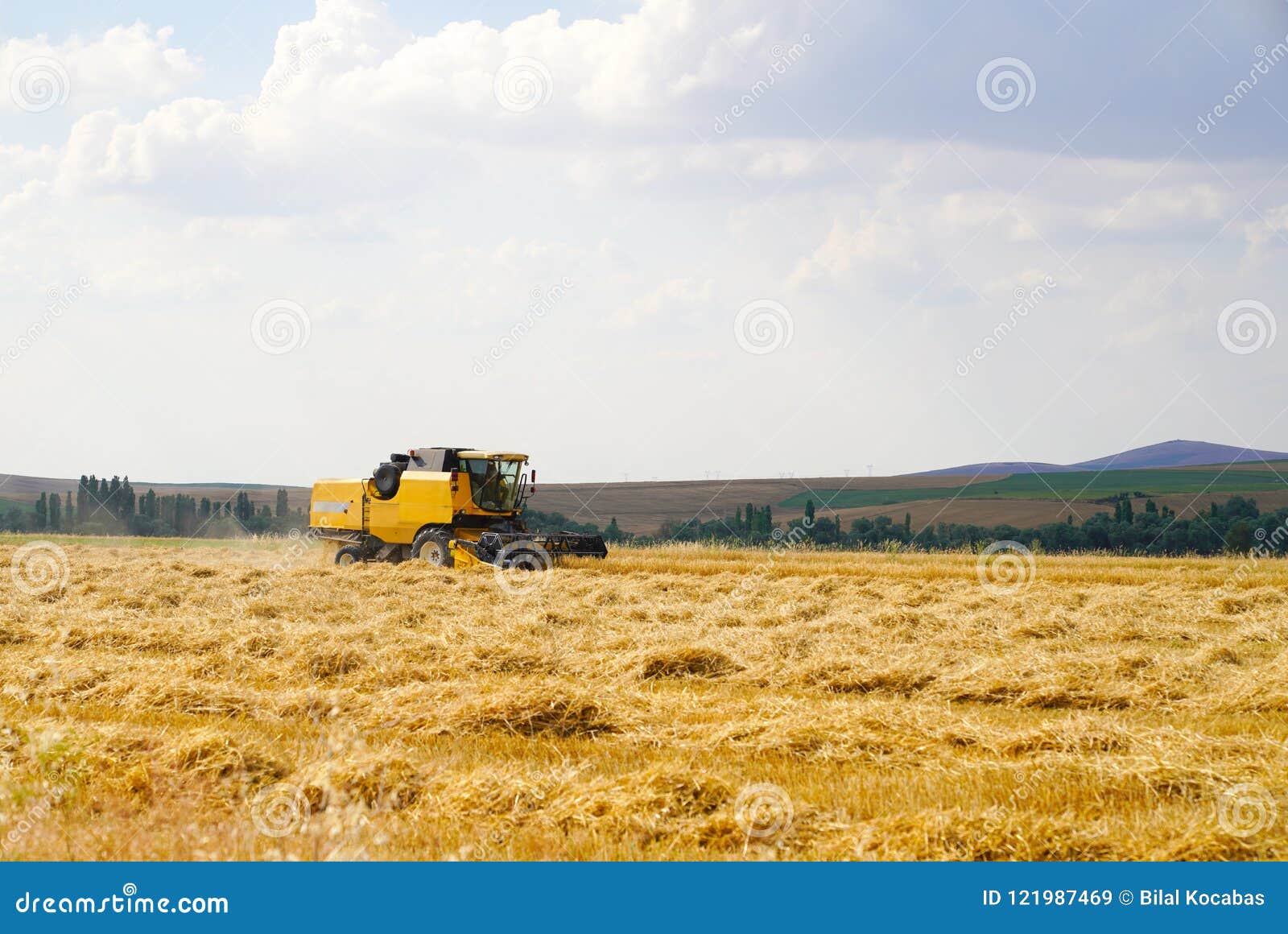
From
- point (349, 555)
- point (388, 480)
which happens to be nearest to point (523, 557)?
point (388, 480)

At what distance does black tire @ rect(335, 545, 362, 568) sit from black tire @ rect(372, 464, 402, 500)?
136 centimetres

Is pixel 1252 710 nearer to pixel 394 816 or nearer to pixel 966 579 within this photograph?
pixel 394 816

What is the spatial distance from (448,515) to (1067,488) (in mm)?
47995

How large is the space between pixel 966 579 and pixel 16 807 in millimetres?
16193

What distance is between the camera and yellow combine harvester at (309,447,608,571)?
2139 cm

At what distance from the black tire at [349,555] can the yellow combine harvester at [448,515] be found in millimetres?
23

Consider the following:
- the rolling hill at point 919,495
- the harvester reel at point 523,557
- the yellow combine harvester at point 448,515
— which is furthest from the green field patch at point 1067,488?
the harvester reel at point 523,557

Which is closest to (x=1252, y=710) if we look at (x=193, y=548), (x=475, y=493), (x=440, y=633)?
(x=440, y=633)

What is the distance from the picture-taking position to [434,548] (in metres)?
22.3

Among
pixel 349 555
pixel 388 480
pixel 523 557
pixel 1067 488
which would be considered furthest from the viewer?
pixel 1067 488

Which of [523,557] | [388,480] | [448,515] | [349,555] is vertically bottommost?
[349,555]

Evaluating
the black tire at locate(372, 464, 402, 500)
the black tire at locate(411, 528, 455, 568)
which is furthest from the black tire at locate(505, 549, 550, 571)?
the black tire at locate(372, 464, 402, 500)

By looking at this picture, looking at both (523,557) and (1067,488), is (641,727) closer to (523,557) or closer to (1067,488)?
(523,557)

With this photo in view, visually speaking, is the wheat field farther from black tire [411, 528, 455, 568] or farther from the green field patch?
the green field patch
